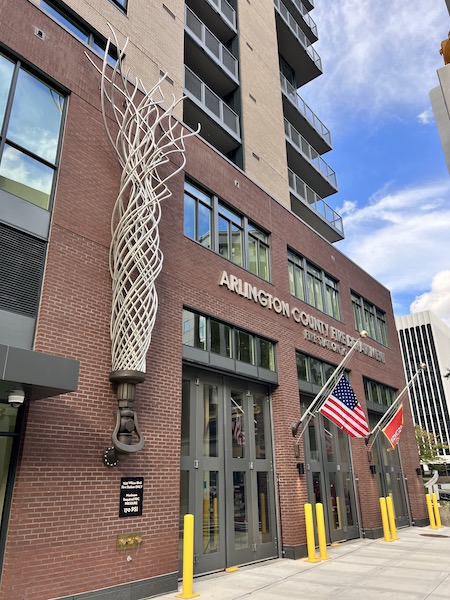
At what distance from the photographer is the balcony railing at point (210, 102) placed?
16609 millimetres

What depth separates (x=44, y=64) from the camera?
30.1 feet

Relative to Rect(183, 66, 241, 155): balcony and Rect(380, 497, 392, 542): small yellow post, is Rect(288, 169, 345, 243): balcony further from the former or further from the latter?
Rect(380, 497, 392, 542): small yellow post

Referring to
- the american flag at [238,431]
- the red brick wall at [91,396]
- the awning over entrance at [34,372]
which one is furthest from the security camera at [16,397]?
the american flag at [238,431]

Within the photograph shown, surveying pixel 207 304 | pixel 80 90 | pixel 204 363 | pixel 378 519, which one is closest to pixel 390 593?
pixel 204 363

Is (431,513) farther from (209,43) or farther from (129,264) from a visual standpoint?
(209,43)

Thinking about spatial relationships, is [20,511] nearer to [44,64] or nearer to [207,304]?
[207,304]

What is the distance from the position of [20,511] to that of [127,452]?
1932 mm

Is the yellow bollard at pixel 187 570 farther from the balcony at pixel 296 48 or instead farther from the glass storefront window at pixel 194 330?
the balcony at pixel 296 48

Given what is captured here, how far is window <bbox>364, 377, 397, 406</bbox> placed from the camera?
65.2ft

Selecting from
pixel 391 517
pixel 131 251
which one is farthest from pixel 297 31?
pixel 391 517

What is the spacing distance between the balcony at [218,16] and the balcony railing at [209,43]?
24.6 inches

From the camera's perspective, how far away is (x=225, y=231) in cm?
1375

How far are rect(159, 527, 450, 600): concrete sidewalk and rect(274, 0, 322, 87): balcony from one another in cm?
2416

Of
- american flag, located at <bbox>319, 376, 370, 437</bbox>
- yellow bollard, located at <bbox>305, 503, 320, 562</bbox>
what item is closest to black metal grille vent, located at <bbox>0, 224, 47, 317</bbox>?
yellow bollard, located at <bbox>305, 503, 320, 562</bbox>
